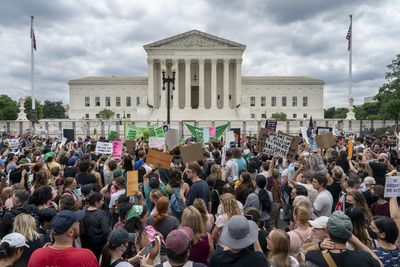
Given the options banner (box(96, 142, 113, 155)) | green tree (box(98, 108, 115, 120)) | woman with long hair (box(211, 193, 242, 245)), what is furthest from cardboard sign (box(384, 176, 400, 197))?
green tree (box(98, 108, 115, 120))

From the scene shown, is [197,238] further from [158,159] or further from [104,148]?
[104,148]

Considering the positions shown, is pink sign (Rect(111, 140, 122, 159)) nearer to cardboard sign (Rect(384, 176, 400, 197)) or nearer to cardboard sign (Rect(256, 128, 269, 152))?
cardboard sign (Rect(256, 128, 269, 152))

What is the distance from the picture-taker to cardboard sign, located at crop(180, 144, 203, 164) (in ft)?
30.8

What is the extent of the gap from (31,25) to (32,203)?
38.8m

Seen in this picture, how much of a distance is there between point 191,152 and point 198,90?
69.2 m

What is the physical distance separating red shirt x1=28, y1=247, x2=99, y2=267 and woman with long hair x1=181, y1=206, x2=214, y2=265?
142 cm

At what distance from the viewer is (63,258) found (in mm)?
3529

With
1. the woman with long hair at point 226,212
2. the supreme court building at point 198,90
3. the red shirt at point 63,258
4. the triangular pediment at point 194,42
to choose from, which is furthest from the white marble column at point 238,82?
the red shirt at point 63,258

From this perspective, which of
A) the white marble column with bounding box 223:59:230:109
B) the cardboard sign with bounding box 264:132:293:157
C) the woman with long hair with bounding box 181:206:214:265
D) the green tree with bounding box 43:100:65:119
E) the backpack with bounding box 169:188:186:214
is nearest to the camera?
the woman with long hair with bounding box 181:206:214:265

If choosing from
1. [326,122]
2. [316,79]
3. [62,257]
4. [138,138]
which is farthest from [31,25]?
[316,79]

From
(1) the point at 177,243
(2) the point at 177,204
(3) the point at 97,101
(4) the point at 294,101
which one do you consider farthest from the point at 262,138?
(3) the point at 97,101

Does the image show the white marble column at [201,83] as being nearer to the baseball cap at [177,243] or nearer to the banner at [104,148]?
the banner at [104,148]

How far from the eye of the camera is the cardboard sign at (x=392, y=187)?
6031 millimetres

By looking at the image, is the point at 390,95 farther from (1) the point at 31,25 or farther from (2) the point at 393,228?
(2) the point at 393,228
